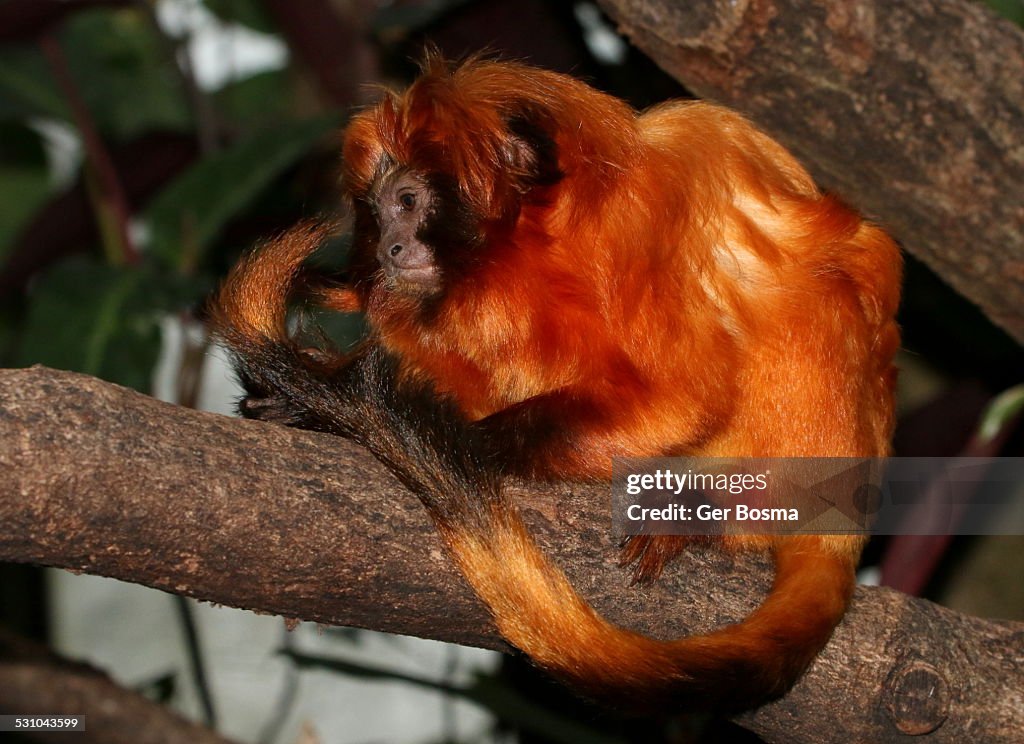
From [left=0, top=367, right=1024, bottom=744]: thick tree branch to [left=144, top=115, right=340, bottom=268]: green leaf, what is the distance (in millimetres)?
2081

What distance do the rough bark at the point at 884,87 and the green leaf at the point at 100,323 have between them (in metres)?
1.63

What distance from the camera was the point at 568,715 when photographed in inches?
146

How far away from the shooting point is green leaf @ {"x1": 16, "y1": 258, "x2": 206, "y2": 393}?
10.4 ft

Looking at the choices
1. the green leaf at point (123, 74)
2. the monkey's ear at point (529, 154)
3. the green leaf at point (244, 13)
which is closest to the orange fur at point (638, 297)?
the monkey's ear at point (529, 154)

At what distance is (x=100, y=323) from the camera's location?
126 inches

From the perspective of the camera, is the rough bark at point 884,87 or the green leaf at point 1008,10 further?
the green leaf at point 1008,10

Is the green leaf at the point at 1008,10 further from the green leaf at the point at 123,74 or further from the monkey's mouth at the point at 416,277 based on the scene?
the green leaf at the point at 123,74

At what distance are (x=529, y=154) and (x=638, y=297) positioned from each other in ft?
1.12

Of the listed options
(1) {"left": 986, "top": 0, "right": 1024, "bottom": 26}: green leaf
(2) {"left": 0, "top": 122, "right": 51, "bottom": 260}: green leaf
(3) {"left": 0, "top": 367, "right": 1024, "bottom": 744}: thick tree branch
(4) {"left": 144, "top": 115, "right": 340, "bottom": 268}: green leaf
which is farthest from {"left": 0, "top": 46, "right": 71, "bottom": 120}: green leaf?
(1) {"left": 986, "top": 0, "right": 1024, "bottom": 26}: green leaf

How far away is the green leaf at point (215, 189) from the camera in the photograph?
3.68m

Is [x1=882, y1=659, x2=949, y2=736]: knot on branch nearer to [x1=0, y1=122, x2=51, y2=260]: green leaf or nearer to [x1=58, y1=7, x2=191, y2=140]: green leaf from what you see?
[x1=58, y1=7, x2=191, y2=140]: green leaf

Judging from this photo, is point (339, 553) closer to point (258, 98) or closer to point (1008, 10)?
point (1008, 10)

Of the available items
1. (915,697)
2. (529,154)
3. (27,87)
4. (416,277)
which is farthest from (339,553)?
(27,87)

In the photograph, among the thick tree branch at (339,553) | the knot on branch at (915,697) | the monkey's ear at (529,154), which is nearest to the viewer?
the thick tree branch at (339,553)
